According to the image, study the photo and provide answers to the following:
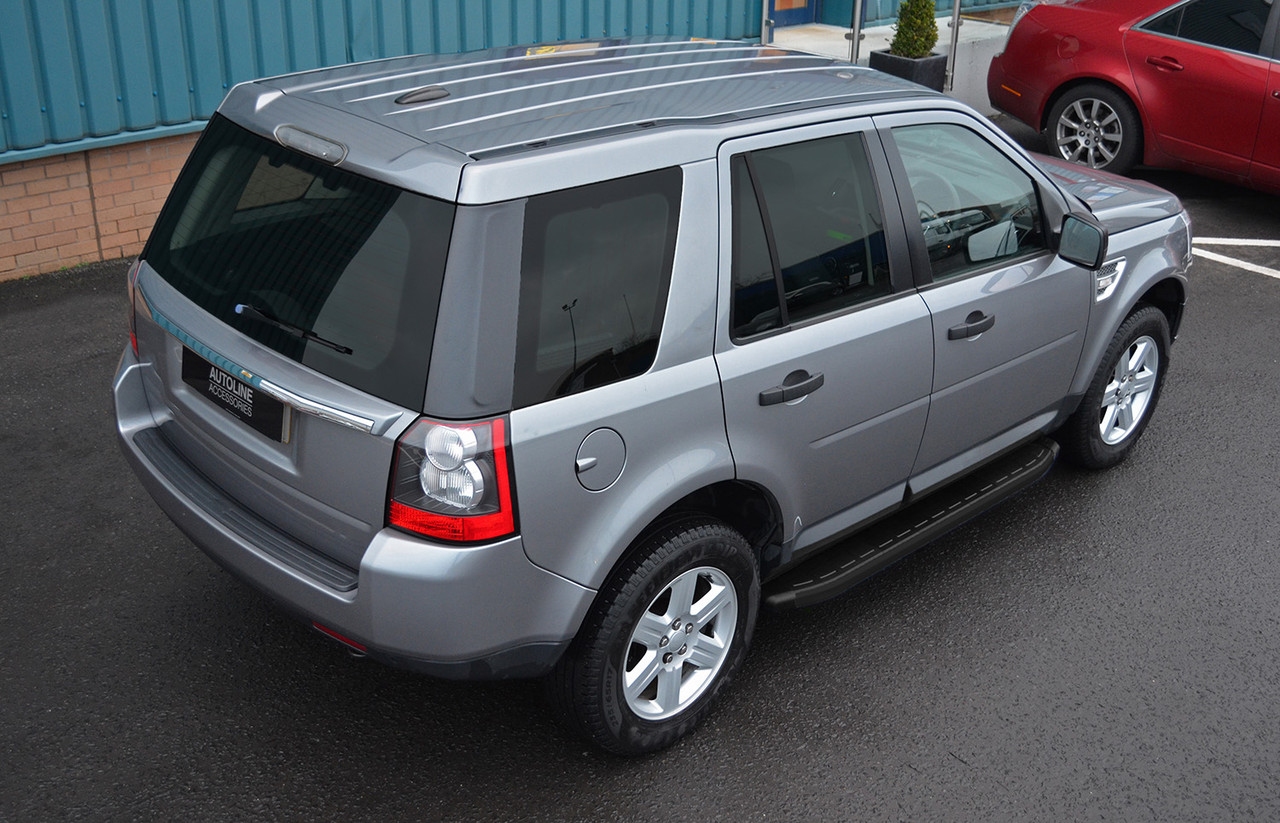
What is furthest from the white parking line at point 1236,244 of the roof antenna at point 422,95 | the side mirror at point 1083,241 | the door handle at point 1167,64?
the roof antenna at point 422,95

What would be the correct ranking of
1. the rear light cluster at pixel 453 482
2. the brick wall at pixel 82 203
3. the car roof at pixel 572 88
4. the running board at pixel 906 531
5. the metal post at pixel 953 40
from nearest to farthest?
1. the rear light cluster at pixel 453 482
2. the car roof at pixel 572 88
3. the running board at pixel 906 531
4. the brick wall at pixel 82 203
5. the metal post at pixel 953 40

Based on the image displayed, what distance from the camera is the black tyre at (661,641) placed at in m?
3.35

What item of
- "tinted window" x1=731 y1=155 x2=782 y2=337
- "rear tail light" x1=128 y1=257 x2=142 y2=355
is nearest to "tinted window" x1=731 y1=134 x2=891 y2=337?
"tinted window" x1=731 y1=155 x2=782 y2=337

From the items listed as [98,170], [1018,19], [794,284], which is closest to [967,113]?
[794,284]

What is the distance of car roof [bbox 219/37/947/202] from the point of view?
3.02 meters

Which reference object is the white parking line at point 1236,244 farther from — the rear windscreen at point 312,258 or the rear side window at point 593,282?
the rear windscreen at point 312,258

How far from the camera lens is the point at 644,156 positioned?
3.22 meters

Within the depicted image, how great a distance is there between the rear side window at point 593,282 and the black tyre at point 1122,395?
2.59 meters

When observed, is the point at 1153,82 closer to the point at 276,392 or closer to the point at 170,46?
the point at 170,46

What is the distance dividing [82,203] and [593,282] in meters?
5.29

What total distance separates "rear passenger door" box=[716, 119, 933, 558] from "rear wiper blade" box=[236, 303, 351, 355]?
3.48 ft

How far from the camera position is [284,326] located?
10.3 feet

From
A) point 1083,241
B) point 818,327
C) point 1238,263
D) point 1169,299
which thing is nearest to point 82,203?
point 818,327

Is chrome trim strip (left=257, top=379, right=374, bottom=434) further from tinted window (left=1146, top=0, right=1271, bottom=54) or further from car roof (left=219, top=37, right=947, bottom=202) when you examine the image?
tinted window (left=1146, top=0, right=1271, bottom=54)
